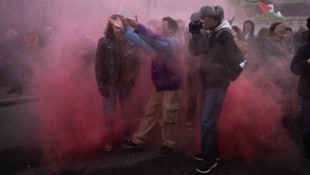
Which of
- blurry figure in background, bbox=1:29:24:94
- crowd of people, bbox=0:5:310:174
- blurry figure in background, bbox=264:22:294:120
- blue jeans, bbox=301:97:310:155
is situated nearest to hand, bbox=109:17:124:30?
crowd of people, bbox=0:5:310:174

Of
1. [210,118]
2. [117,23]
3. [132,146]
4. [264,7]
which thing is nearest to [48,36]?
[117,23]

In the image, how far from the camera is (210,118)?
14.4ft

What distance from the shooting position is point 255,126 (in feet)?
16.9

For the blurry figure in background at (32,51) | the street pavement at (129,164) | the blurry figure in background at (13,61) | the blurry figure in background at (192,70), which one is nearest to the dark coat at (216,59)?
the blurry figure in background at (192,70)

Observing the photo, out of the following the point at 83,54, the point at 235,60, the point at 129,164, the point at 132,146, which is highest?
the point at 83,54

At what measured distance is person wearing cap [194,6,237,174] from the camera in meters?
4.21

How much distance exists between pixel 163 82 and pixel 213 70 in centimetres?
73

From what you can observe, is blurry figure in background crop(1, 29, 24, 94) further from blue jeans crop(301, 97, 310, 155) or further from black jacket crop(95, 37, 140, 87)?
blue jeans crop(301, 97, 310, 155)

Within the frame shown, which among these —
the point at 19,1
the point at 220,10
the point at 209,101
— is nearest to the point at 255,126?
the point at 209,101

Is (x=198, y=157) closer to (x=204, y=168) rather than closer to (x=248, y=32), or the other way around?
(x=204, y=168)

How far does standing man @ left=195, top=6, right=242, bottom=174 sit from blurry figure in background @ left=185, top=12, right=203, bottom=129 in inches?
11.2

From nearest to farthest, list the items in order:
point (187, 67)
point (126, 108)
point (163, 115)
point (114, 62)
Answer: point (163, 115)
point (114, 62)
point (187, 67)
point (126, 108)

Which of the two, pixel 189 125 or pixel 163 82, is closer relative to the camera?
pixel 163 82

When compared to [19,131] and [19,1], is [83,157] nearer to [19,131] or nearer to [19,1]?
[19,131]
